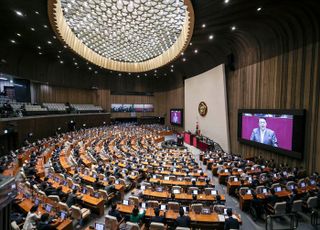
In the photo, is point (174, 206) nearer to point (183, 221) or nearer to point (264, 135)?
point (183, 221)

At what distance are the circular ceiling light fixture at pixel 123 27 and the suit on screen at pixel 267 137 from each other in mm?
9810

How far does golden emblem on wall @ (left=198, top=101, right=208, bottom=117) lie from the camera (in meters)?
23.8

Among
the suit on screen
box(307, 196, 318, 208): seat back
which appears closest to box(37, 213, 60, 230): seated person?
box(307, 196, 318, 208): seat back

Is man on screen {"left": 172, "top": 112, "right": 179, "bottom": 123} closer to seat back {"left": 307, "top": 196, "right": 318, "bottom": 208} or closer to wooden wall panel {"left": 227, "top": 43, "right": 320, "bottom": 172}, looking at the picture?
wooden wall panel {"left": 227, "top": 43, "right": 320, "bottom": 172}

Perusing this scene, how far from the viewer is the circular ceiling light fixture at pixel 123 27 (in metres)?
14.5

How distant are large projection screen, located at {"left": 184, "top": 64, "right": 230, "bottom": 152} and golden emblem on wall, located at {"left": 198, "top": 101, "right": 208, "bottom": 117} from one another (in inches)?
17.4

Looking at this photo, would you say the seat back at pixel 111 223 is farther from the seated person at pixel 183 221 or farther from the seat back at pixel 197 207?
the seat back at pixel 197 207

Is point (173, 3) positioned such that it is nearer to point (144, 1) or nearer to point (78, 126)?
point (144, 1)

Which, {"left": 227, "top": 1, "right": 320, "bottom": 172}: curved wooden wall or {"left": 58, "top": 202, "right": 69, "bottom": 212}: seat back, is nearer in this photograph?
{"left": 58, "top": 202, "right": 69, "bottom": 212}: seat back

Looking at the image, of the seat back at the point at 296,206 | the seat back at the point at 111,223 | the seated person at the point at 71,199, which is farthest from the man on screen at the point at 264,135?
the seated person at the point at 71,199

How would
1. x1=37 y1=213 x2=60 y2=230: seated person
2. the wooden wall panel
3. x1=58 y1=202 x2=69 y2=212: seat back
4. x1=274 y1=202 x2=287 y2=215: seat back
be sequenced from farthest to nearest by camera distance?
1. the wooden wall panel
2. x1=274 y1=202 x2=287 y2=215: seat back
3. x1=58 y1=202 x2=69 y2=212: seat back
4. x1=37 y1=213 x2=60 y2=230: seated person

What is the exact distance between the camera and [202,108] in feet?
80.5

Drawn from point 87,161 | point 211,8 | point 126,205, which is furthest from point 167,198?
point 211,8

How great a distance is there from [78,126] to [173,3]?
22367 millimetres
